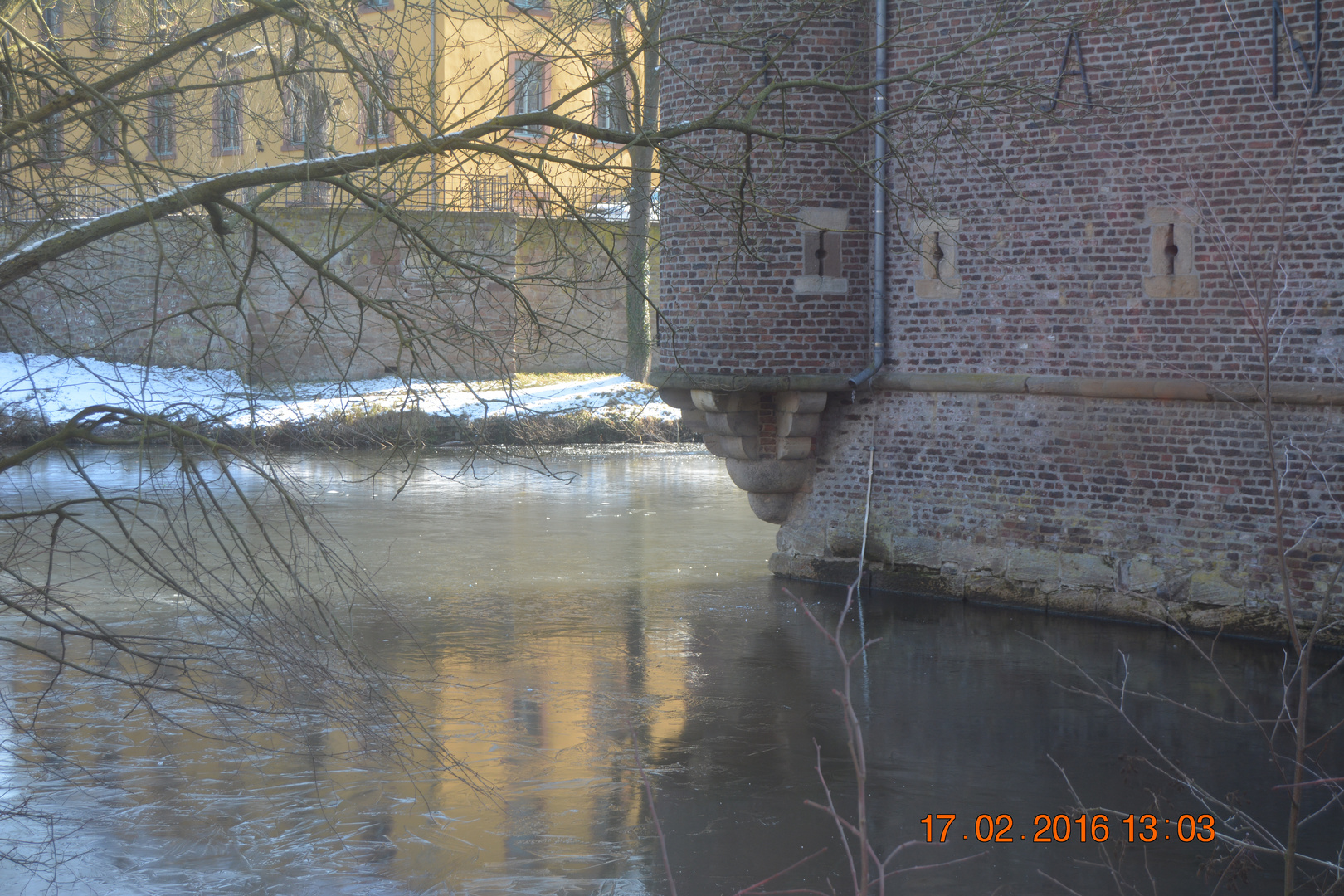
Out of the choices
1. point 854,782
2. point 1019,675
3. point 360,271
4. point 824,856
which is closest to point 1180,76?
point 1019,675

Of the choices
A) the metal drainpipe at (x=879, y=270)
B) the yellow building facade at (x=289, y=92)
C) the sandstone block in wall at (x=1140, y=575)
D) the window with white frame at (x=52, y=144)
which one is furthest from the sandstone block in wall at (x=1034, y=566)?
the window with white frame at (x=52, y=144)

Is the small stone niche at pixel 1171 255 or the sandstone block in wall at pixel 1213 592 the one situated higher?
the small stone niche at pixel 1171 255

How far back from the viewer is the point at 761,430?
38.6 ft

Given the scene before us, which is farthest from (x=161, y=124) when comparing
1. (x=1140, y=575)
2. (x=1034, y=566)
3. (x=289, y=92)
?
(x=1140, y=575)

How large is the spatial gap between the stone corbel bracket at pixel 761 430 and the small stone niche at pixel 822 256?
0.91m

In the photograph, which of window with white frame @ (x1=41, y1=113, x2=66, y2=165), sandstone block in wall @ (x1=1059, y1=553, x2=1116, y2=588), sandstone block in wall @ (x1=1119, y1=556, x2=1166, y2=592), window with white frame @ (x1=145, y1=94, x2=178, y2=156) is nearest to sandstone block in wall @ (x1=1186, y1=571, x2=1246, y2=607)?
sandstone block in wall @ (x1=1119, y1=556, x2=1166, y2=592)

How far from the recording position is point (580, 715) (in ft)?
25.7

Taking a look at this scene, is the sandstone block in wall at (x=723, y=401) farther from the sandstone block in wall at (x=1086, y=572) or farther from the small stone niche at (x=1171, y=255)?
the small stone niche at (x=1171, y=255)

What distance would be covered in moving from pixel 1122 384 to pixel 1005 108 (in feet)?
Answer: 7.77

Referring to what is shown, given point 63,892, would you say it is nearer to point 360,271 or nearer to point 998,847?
point 998,847

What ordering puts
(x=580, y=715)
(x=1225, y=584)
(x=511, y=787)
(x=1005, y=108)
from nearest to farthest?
(x=511, y=787) → (x=580, y=715) → (x=1225, y=584) → (x=1005, y=108)

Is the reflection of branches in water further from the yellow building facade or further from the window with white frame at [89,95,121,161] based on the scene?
the yellow building facade
